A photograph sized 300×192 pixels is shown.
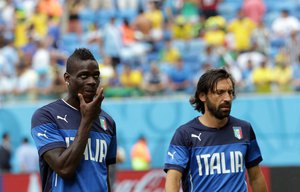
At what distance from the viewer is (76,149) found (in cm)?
619

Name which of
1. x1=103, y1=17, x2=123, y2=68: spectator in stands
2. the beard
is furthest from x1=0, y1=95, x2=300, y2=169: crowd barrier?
the beard

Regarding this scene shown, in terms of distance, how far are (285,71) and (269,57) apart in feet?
3.67

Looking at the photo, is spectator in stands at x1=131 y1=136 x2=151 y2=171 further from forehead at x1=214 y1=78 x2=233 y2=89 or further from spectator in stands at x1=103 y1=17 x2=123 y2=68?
forehead at x1=214 y1=78 x2=233 y2=89

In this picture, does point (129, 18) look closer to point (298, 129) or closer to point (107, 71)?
point (107, 71)

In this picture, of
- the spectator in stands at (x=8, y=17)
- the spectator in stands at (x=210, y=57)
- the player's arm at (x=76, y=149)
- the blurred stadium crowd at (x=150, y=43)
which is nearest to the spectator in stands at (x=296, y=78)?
the blurred stadium crowd at (x=150, y=43)

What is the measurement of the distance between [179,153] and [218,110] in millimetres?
433

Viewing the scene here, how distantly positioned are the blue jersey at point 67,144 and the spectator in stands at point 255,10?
1434 centimetres

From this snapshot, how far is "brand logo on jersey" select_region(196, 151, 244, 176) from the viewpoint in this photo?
6918 millimetres

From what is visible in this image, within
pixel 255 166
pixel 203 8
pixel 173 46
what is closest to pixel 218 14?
pixel 203 8

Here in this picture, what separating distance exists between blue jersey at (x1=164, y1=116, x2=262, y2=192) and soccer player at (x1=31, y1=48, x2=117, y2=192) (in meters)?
0.70

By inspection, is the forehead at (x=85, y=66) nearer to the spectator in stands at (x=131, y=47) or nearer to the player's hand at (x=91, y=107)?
the player's hand at (x=91, y=107)

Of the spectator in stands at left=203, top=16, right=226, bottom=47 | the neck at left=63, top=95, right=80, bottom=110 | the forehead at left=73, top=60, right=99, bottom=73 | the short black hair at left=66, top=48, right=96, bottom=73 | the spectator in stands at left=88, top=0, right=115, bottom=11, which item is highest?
the spectator in stands at left=88, top=0, right=115, bottom=11

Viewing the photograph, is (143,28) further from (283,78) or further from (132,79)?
(283,78)

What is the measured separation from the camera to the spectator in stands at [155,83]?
17672 mm
